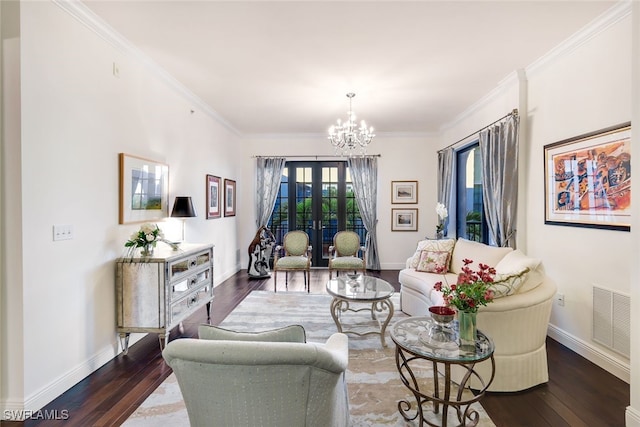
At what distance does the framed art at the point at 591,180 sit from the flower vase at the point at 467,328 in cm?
173

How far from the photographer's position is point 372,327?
341cm

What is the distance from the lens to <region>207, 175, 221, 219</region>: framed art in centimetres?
483

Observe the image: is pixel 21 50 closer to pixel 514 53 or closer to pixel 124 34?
pixel 124 34

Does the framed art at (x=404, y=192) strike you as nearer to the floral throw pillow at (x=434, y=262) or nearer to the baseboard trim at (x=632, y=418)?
the floral throw pillow at (x=434, y=262)

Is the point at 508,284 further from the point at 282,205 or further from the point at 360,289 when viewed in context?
the point at 282,205

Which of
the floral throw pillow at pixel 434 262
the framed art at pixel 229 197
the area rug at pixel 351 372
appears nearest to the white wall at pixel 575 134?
the floral throw pillow at pixel 434 262

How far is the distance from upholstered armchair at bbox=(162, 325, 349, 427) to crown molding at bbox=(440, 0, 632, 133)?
3.41 metres

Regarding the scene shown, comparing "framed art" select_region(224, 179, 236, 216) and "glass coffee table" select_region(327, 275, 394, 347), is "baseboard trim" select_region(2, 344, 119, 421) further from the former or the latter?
"framed art" select_region(224, 179, 236, 216)

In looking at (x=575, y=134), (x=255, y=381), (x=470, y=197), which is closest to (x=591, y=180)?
(x=575, y=134)

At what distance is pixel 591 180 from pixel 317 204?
4567 millimetres

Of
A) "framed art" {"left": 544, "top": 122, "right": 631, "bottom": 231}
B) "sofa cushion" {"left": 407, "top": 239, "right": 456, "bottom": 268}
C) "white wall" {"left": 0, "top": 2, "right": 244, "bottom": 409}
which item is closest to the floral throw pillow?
"sofa cushion" {"left": 407, "top": 239, "right": 456, "bottom": 268}

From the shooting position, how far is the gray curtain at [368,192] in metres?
6.25

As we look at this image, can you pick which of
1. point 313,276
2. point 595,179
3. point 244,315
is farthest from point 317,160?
point 595,179

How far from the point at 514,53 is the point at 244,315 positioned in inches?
168
